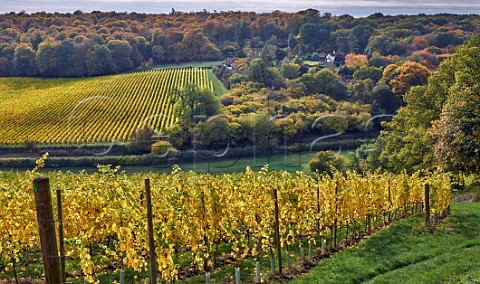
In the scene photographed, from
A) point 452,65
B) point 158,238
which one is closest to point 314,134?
point 452,65

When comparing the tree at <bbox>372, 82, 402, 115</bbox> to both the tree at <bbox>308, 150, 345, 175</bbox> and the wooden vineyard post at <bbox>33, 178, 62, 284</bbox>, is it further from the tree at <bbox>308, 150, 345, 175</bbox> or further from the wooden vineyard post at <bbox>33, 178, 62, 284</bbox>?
the wooden vineyard post at <bbox>33, 178, 62, 284</bbox>

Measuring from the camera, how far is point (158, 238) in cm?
1019

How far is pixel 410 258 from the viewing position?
46.8ft

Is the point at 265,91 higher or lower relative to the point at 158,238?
lower

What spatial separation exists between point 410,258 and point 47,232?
412 inches

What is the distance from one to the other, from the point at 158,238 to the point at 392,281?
5684 mm

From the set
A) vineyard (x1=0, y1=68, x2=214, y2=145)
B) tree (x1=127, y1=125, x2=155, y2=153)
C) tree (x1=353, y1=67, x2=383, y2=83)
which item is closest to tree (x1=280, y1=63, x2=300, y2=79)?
tree (x1=353, y1=67, x2=383, y2=83)

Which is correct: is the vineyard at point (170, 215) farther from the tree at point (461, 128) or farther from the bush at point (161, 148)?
the bush at point (161, 148)

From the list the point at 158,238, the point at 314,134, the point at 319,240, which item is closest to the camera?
the point at 158,238

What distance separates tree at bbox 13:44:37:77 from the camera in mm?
85062

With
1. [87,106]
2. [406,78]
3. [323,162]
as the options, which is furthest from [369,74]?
[87,106]

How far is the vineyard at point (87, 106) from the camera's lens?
5416 cm

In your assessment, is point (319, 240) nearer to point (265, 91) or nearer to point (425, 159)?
point (425, 159)

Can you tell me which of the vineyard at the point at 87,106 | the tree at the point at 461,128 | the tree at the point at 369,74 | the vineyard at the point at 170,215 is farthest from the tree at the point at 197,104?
the vineyard at the point at 170,215
